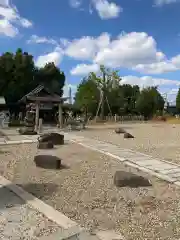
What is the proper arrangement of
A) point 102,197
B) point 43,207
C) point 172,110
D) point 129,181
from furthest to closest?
point 172,110
point 129,181
point 102,197
point 43,207

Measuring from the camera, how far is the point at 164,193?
216 inches

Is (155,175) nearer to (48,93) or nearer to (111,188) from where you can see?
(111,188)

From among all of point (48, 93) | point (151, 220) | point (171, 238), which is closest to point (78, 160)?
point (151, 220)

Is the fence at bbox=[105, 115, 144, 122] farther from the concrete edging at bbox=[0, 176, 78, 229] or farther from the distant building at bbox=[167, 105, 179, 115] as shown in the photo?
the concrete edging at bbox=[0, 176, 78, 229]

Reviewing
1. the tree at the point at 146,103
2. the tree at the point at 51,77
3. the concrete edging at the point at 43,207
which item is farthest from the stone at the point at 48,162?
the tree at the point at 146,103

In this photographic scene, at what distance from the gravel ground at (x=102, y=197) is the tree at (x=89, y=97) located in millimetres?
27992

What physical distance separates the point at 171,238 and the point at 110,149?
23.1ft

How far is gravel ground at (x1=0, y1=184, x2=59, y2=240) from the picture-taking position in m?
3.56

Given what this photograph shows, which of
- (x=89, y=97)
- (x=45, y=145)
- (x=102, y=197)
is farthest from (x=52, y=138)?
(x=89, y=97)

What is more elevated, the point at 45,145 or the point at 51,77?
the point at 51,77

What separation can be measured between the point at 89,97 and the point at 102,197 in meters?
31.3

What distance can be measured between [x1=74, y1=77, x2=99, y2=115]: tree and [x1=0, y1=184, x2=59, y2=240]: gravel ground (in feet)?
104

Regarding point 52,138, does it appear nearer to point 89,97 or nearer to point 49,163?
point 49,163

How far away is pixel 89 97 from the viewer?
3619 cm
